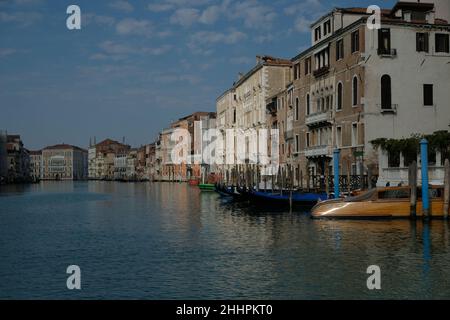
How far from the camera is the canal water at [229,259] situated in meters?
9.80

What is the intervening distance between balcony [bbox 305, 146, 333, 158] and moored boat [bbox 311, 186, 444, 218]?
35.2ft

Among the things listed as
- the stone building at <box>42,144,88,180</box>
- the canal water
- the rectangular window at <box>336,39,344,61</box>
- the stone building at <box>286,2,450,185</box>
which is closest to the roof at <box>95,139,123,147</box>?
the stone building at <box>42,144,88,180</box>

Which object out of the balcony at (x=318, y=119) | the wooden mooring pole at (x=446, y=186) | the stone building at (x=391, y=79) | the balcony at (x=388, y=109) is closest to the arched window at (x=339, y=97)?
the stone building at (x=391, y=79)

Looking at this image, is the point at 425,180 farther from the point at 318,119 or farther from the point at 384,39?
the point at 318,119

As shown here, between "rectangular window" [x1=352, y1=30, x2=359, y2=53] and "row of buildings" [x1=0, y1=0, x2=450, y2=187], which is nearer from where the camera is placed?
"row of buildings" [x1=0, y1=0, x2=450, y2=187]

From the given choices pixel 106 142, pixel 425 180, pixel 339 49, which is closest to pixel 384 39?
pixel 339 49

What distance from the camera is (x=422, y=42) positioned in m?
27.2

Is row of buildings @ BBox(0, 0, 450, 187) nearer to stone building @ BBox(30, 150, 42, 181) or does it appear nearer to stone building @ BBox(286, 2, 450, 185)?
stone building @ BBox(286, 2, 450, 185)

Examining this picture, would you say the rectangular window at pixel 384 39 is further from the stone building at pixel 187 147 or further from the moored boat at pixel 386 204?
the stone building at pixel 187 147

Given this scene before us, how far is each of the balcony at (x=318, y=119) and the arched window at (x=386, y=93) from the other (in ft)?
11.9

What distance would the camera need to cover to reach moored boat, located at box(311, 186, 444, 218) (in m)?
18.8
